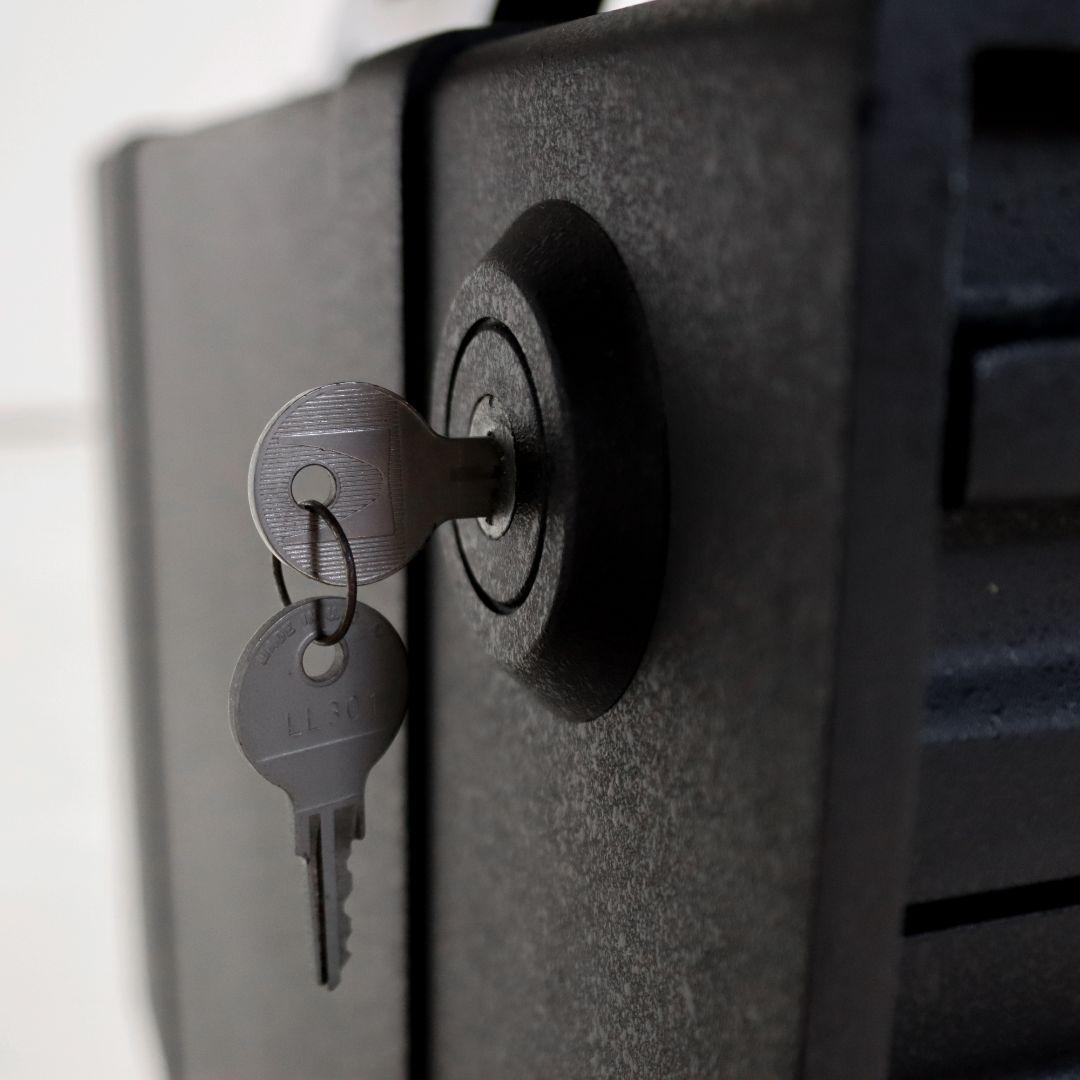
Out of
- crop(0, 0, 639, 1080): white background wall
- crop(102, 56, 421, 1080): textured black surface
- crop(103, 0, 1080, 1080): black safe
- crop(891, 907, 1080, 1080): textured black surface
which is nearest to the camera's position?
crop(103, 0, 1080, 1080): black safe

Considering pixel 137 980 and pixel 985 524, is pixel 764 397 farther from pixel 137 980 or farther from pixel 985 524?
pixel 137 980

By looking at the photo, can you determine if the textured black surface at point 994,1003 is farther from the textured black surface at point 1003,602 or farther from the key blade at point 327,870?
the key blade at point 327,870

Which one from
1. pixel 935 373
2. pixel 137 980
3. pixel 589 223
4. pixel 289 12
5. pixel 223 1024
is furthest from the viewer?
pixel 289 12

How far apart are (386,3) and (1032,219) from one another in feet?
2.49

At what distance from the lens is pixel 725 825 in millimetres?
A: 352

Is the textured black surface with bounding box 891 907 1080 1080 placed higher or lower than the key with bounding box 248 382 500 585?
lower

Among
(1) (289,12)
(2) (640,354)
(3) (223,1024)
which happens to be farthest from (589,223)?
(1) (289,12)

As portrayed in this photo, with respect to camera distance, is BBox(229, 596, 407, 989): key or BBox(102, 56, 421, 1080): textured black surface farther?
BBox(102, 56, 421, 1080): textured black surface

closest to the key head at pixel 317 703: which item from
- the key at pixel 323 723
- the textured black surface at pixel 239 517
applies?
the key at pixel 323 723

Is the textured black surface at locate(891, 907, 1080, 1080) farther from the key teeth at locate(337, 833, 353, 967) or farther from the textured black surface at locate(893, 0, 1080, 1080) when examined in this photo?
the key teeth at locate(337, 833, 353, 967)

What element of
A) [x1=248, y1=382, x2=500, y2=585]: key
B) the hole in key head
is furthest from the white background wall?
[x1=248, y1=382, x2=500, y2=585]: key

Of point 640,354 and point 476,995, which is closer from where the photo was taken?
point 640,354

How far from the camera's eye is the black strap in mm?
587

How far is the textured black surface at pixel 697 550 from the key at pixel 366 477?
0.05 m
